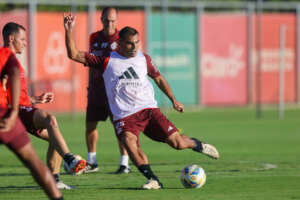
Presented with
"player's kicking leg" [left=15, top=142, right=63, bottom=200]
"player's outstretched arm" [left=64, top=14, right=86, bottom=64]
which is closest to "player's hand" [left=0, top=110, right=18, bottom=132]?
"player's kicking leg" [left=15, top=142, right=63, bottom=200]

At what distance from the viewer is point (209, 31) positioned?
33.2 metres

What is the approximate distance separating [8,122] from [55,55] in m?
23.3

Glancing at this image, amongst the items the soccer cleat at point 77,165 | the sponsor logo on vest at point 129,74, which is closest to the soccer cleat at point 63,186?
the soccer cleat at point 77,165

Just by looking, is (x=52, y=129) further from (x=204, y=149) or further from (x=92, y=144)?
(x=92, y=144)

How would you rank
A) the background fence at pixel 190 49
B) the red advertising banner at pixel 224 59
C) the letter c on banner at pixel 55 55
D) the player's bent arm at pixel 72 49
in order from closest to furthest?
the player's bent arm at pixel 72 49 → the background fence at pixel 190 49 → the letter c on banner at pixel 55 55 → the red advertising banner at pixel 224 59

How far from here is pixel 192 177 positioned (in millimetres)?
9578

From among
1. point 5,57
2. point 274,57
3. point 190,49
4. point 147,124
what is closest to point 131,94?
point 147,124

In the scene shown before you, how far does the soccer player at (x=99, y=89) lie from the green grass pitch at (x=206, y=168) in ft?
0.96

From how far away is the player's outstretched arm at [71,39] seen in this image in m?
9.12

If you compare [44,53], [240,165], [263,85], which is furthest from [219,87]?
[240,165]

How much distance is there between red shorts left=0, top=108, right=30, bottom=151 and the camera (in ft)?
21.9

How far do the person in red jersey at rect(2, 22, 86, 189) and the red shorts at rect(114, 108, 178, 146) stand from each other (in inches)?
37.6

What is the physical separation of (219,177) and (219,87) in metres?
22.7

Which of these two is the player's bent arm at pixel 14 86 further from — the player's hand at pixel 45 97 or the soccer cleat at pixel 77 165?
the player's hand at pixel 45 97
